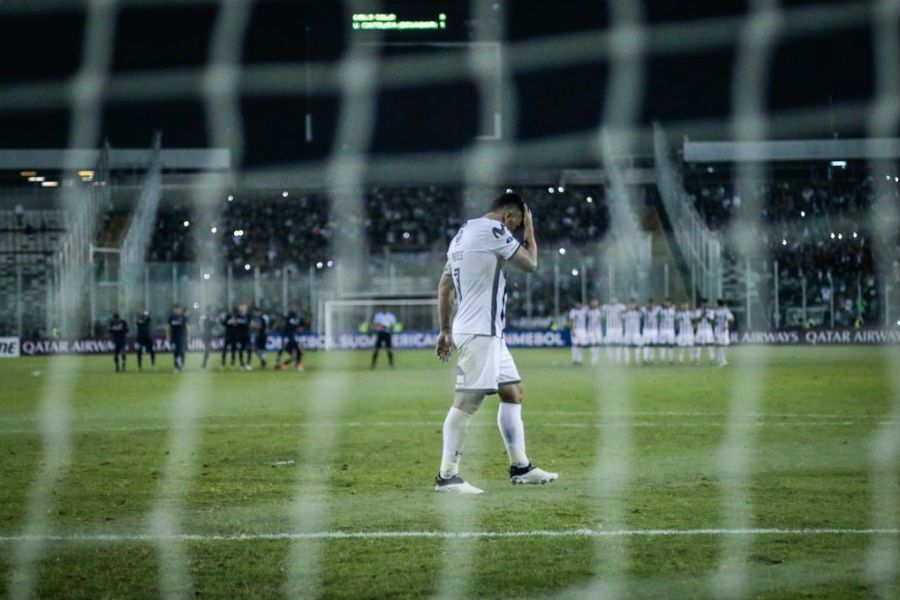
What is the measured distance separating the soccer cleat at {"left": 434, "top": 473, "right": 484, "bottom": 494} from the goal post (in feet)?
115

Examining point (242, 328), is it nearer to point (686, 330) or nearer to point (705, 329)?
point (705, 329)

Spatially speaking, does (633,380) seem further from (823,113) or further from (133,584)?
(823,113)

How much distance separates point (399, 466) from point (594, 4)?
18234 mm

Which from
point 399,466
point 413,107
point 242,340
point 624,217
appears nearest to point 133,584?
point 399,466

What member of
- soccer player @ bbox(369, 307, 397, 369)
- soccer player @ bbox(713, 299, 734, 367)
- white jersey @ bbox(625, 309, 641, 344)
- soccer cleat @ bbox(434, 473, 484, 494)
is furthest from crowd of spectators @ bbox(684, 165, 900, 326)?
soccer cleat @ bbox(434, 473, 484, 494)

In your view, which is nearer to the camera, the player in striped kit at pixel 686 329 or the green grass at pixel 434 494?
the green grass at pixel 434 494

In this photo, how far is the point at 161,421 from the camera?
54.4 ft

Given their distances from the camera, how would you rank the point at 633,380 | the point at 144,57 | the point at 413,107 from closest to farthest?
the point at 633,380
the point at 144,57
the point at 413,107

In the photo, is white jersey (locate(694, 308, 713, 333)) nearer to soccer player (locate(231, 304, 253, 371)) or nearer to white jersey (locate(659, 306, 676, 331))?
white jersey (locate(659, 306, 676, 331))

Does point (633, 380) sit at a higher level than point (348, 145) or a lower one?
lower

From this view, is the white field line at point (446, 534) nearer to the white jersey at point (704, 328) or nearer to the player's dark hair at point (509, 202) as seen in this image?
the player's dark hair at point (509, 202)

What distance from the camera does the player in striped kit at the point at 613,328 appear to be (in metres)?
36.9

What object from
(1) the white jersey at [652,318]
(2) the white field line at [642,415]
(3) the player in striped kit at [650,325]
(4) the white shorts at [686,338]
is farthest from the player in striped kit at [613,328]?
(2) the white field line at [642,415]

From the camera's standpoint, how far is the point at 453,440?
30.9 feet
